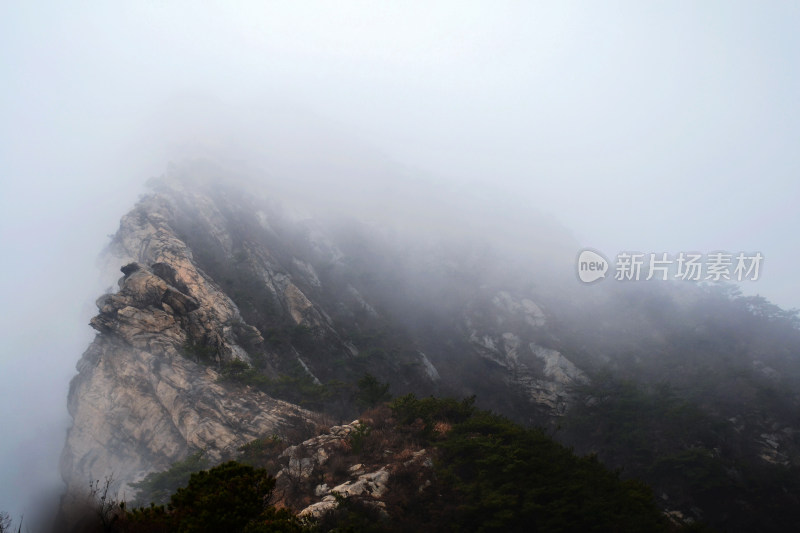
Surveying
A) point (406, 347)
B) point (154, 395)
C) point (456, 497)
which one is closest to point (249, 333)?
point (154, 395)

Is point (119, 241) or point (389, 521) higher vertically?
point (119, 241)

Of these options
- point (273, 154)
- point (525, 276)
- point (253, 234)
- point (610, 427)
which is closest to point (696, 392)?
point (610, 427)

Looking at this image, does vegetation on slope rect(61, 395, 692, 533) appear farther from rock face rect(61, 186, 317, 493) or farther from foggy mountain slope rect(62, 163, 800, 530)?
rock face rect(61, 186, 317, 493)

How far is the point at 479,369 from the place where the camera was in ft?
154

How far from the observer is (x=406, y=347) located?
148ft

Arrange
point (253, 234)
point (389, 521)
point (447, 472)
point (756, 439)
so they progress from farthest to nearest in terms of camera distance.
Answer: point (253, 234), point (756, 439), point (447, 472), point (389, 521)

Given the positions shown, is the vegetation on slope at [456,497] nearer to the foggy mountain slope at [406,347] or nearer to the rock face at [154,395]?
the foggy mountain slope at [406,347]

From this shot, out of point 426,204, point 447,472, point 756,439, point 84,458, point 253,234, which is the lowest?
point 84,458

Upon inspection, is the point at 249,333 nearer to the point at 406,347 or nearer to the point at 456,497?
the point at 406,347

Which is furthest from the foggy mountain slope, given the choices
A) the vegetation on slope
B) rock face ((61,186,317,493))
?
the vegetation on slope

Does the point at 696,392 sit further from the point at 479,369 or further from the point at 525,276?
the point at 525,276

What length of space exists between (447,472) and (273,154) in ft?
291

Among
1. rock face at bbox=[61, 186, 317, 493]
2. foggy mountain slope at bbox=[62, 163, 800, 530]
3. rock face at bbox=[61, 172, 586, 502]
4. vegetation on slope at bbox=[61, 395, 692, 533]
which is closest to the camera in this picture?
vegetation on slope at bbox=[61, 395, 692, 533]

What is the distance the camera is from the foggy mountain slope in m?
23.7
